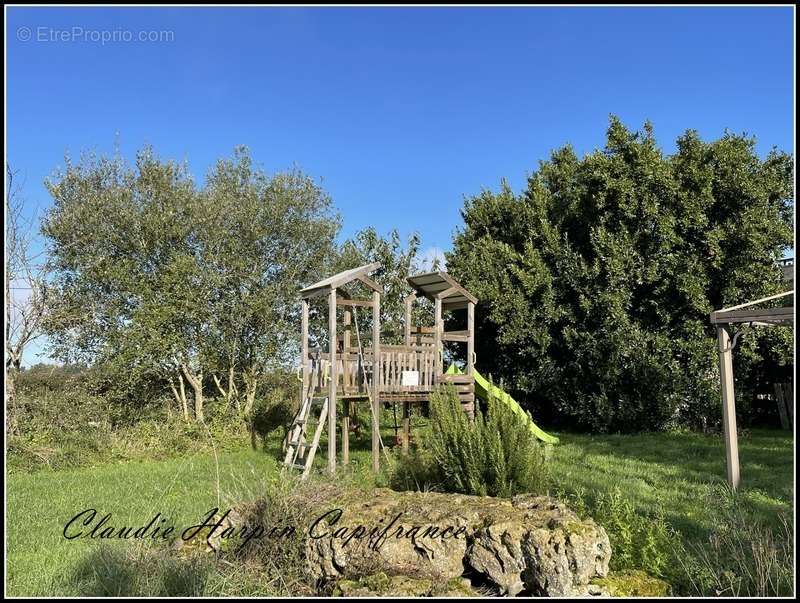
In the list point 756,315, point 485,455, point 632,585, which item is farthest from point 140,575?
point 756,315

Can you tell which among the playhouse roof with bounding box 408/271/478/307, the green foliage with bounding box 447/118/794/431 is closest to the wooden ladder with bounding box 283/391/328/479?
the playhouse roof with bounding box 408/271/478/307

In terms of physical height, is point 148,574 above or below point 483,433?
below

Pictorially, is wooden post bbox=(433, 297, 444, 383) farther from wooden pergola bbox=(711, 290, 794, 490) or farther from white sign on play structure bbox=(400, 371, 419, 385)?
wooden pergola bbox=(711, 290, 794, 490)

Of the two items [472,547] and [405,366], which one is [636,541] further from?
[405,366]

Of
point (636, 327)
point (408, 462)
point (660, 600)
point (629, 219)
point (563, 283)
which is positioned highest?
point (629, 219)

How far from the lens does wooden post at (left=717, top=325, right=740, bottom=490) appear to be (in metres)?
7.50

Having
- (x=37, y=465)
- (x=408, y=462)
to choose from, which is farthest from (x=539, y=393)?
(x=37, y=465)

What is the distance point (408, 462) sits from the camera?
22.5 feet

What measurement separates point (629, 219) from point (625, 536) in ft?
35.1

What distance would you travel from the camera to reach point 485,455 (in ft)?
19.2

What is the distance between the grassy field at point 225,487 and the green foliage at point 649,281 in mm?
1448

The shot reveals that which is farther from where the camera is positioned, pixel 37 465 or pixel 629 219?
pixel 629 219

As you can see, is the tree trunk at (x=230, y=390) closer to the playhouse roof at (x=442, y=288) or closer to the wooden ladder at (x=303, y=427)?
the wooden ladder at (x=303, y=427)

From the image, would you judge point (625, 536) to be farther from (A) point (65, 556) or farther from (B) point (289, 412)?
(B) point (289, 412)
